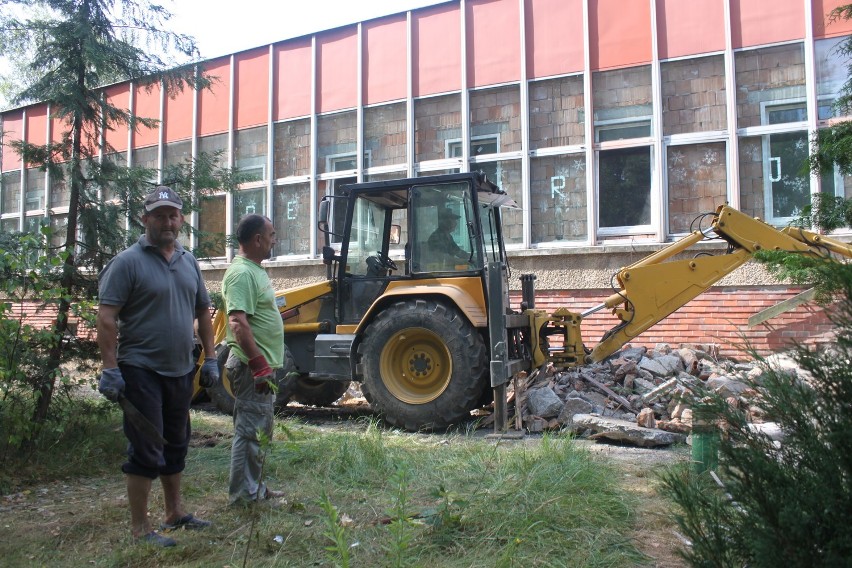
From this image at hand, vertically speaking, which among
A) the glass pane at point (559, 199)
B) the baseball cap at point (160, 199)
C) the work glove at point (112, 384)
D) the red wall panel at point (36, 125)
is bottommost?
the work glove at point (112, 384)

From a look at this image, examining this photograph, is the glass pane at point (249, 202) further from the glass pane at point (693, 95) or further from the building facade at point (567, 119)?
the glass pane at point (693, 95)

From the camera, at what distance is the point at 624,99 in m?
10.6

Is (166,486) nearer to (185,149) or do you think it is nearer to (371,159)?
(371,159)

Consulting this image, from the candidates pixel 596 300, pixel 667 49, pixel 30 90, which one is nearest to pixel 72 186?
pixel 30 90

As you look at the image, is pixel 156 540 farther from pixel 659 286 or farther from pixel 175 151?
pixel 175 151

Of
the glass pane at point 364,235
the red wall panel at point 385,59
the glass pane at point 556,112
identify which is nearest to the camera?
the glass pane at point 364,235

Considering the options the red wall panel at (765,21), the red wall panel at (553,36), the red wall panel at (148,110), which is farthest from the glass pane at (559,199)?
the red wall panel at (148,110)

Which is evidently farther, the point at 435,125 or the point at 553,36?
the point at 435,125

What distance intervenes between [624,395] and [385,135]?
6.61 m

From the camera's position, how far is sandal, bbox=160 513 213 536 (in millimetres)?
3742

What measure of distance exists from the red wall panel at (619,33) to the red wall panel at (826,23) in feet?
7.15

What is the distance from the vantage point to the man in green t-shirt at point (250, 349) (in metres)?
4.02

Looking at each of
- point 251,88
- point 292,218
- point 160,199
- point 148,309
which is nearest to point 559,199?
point 292,218

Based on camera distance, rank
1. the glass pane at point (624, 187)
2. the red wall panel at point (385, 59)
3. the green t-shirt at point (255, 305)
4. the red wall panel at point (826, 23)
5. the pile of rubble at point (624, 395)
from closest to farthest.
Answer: the green t-shirt at point (255, 305) < the pile of rubble at point (624, 395) < the red wall panel at point (826, 23) < the glass pane at point (624, 187) < the red wall panel at point (385, 59)
